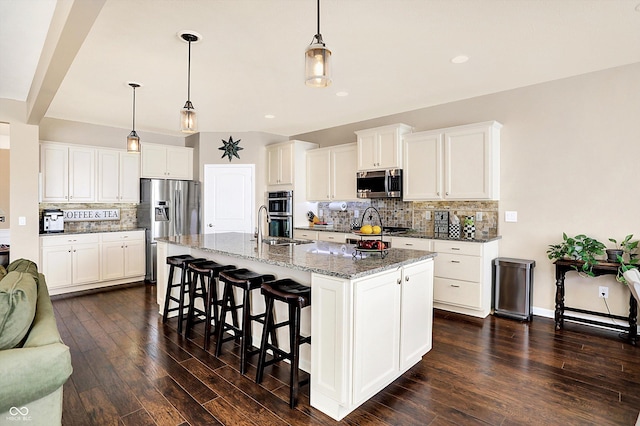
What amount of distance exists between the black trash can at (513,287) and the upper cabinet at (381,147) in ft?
5.78

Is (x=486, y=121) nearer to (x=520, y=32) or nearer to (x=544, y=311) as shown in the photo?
(x=520, y=32)

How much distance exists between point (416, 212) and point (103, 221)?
4915 mm

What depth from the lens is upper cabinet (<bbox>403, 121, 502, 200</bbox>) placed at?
4.00 meters

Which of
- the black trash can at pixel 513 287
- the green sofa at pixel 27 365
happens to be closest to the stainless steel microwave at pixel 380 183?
the black trash can at pixel 513 287

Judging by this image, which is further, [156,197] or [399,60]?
[156,197]

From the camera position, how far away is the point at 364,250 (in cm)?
267

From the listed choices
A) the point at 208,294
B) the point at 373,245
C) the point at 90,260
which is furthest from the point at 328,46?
the point at 90,260

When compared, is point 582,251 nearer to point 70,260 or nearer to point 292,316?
point 292,316

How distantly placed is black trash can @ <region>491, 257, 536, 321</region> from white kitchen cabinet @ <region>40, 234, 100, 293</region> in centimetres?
539

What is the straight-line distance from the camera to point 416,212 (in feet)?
Result: 16.2

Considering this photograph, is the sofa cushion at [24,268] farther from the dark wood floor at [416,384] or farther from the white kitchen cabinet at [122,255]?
the white kitchen cabinet at [122,255]

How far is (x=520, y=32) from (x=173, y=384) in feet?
11.9

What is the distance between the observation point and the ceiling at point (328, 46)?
2.38m

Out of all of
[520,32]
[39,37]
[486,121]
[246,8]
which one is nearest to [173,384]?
[246,8]
